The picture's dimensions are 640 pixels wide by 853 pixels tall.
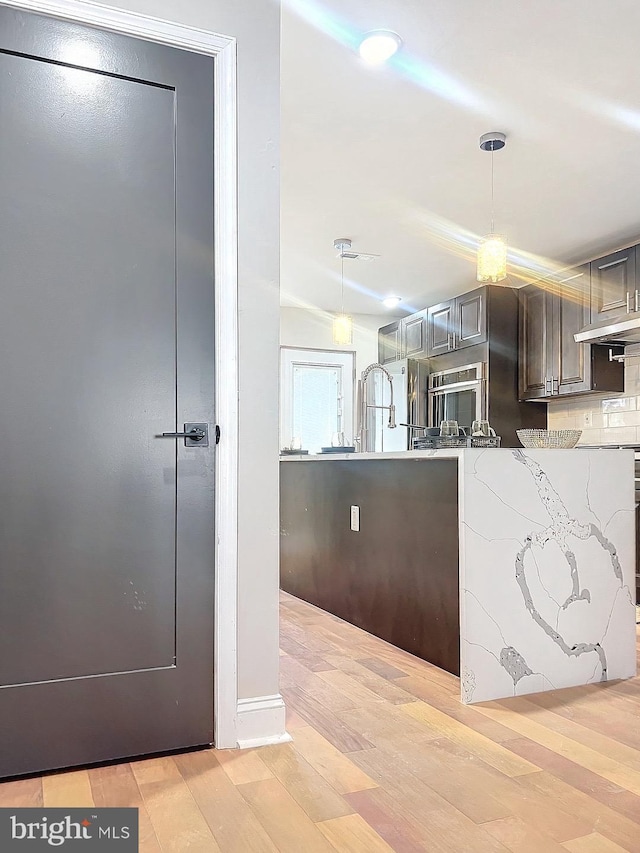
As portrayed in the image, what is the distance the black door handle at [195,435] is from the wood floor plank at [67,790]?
83 centimetres

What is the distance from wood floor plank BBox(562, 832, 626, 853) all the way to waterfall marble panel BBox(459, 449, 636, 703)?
0.82 m

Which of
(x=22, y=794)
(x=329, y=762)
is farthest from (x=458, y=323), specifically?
(x=22, y=794)

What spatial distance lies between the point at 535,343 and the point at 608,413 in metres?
0.70

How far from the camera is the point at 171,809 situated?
1.50m

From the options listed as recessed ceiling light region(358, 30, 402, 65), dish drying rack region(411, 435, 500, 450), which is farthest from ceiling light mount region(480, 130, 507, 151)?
dish drying rack region(411, 435, 500, 450)

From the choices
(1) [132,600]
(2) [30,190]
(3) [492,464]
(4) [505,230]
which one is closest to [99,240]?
(2) [30,190]

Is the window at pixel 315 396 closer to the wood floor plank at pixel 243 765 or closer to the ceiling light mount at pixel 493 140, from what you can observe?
the ceiling light mount at pixel 493 140

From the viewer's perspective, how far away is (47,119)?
1.76 metres

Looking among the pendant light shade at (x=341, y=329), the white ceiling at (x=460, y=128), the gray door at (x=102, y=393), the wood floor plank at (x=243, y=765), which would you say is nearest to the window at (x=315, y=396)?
the pendant light shade at (x=341, y=329)

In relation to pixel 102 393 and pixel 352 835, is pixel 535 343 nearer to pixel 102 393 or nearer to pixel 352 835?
pixel 102 393

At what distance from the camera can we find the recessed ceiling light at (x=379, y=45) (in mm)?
2461

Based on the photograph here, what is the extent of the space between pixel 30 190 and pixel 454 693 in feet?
6.25

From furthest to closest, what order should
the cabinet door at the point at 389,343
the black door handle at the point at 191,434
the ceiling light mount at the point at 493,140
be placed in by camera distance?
the cabinet door at the point at 389,343
the ceiling light mount at the point at 493,140
the black door handle at the point at 191,434

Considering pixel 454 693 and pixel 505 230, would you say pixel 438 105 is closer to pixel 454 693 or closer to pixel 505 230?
pixel 505 230
